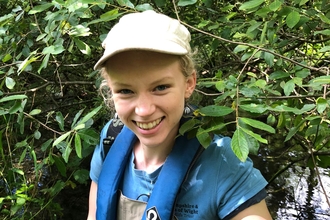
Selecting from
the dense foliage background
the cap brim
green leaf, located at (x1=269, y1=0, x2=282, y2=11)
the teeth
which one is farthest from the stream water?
the cap brim

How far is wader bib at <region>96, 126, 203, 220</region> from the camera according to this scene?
124 centimetres

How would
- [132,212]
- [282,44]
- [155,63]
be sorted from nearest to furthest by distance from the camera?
1. [155,63]
2. [132,212]
3. [282,44]

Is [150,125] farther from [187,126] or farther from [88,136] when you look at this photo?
[88,136]

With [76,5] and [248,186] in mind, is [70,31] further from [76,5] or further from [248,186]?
[248,186]

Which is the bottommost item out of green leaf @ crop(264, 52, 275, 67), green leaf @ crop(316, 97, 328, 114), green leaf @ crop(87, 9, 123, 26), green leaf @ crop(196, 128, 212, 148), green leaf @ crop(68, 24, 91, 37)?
green leaf @ crop(196, 128, 212, 148)

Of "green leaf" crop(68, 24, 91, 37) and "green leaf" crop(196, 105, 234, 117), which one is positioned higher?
"green leaf" crop(68, 24, 91, 37)

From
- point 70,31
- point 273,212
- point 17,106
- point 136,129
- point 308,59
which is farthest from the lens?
point 273,212

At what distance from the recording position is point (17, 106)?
1.62 meters

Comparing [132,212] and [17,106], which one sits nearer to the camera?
[132,212]

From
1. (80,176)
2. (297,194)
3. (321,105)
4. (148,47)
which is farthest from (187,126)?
(297,194)

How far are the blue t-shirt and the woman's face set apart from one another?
0.17 m

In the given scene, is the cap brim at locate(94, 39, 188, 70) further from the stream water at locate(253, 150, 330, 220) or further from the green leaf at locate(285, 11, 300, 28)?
the stream water at locate(253, 150, 330, 220)

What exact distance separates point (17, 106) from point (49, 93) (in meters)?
0.90

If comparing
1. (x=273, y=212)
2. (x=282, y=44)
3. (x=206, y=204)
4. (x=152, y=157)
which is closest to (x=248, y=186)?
(x=206, y=204)
